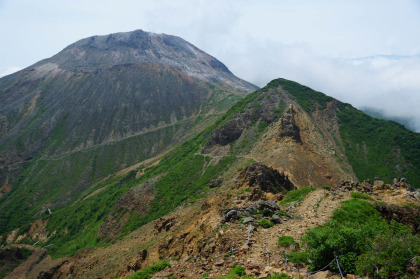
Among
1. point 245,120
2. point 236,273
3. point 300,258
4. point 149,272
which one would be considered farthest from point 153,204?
point 300,258

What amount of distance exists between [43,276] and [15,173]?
84923 mm

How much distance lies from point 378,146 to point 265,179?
47.8m

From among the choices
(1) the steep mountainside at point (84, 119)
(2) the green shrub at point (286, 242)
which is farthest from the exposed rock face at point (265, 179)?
(1) the steep mountainside at point (84, 119)

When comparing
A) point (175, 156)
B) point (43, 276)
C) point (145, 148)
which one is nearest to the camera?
point (43, 276)

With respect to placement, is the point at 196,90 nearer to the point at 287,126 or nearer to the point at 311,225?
the point at 287,126

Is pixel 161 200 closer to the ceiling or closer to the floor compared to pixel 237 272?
closer to the floor

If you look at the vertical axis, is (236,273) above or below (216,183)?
above

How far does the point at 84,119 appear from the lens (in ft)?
421

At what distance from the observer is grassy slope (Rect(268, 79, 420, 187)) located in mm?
53500

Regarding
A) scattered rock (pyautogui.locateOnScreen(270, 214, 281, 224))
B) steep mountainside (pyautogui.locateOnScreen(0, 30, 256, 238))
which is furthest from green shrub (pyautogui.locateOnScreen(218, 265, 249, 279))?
steep mountainside (pyautogui.locateOnScreen(0, 30, 256, 238))

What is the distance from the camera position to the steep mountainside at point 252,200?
46.1ft

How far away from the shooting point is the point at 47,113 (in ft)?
432

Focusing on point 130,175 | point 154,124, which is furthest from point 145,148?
point 130,175

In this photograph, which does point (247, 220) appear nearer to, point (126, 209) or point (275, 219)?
point (275, 219)
